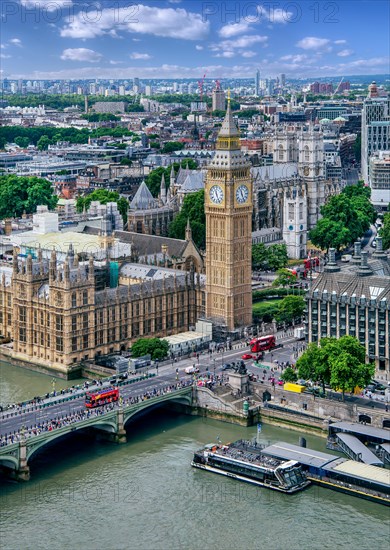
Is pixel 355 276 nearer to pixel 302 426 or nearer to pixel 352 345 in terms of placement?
pixel 352 345

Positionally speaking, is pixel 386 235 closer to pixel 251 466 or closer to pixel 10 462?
pixel 251 466

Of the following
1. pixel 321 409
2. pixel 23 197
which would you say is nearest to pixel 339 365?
pixel 321 409

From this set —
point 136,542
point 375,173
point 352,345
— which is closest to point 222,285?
point 352,345

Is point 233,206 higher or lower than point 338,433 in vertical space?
higher

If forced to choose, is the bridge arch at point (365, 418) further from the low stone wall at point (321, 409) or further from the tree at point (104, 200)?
the tree at point (104, 200)

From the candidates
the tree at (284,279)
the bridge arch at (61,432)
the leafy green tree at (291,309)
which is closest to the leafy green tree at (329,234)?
the tree at (284,279)
